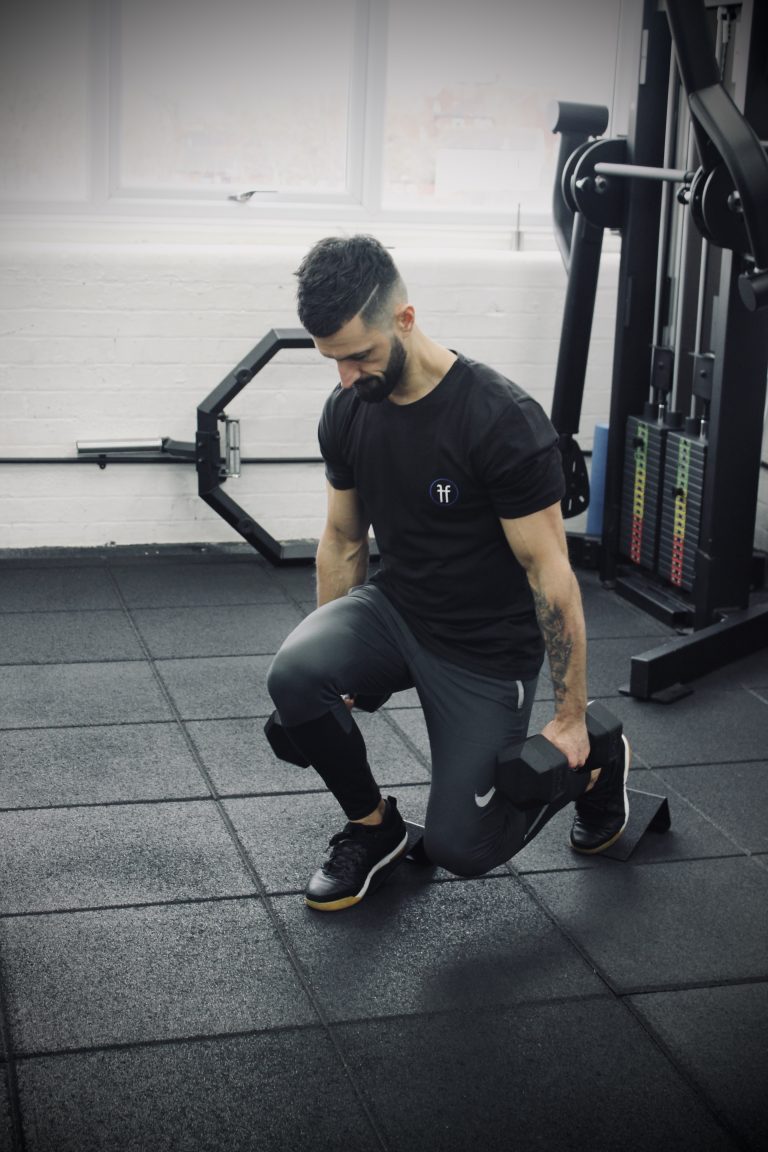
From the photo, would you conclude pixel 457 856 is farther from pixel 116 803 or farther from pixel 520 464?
pixel 116 803

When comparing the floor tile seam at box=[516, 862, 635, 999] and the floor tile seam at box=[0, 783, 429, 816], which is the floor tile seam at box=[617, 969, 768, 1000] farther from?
the floor tile seam at box=[0, 783, 429, 816]

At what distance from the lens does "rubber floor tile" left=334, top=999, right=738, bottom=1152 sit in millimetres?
1881

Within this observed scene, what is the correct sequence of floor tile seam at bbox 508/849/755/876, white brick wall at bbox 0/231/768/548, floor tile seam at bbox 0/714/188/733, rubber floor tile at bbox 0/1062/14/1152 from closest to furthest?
1. rubber floor tile at bbox 0/1062/14/1152
2. floor tile seam at bbox 508/849/755/876
3. floor tile seam at bbox 0/714/188/733
4. white brick wall at bbox 0/231/768/548

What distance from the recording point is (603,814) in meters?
2.72

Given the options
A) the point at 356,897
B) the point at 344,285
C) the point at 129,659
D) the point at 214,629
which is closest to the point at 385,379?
the point at 344,285

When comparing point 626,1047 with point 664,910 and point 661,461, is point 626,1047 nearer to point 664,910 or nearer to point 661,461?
point 664,910

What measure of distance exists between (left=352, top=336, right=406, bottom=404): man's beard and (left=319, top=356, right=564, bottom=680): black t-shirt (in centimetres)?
7

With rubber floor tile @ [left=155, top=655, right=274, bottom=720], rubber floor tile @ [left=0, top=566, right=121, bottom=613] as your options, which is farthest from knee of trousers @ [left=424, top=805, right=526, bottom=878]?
rubber floor tile @ [left=0, top=566, right=121, bottom=613]

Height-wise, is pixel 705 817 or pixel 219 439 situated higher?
pixel 219 439

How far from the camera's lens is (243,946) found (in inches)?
92.6

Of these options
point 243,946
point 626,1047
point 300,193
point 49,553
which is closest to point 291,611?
point 49,553

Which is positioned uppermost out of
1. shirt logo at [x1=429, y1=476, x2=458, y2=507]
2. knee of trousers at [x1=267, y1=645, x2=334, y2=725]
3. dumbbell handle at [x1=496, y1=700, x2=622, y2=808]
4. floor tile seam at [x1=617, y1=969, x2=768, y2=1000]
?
shirt logo at [x1=429, y1=476, x2=458, y2=507]

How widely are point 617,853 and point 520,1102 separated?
83cm

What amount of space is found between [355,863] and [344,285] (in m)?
1.06
